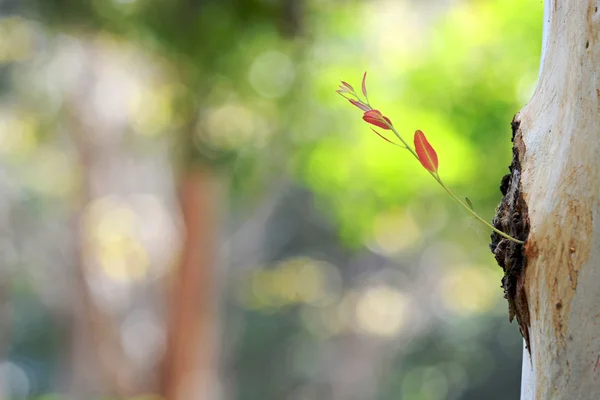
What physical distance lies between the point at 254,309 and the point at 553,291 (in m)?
8.25

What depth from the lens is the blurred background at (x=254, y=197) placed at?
12.5 feet

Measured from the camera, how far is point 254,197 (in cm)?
623

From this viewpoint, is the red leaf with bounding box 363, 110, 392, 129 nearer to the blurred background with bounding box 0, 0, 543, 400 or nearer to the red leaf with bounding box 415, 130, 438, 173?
the red leaf with bounding box 415, 130, 438, 173

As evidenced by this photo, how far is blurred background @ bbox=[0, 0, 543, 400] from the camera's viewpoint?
3.82 metres

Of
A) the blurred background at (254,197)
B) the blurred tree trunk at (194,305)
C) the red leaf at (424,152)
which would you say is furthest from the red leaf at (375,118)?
the blurred tree trunk at (194,305)

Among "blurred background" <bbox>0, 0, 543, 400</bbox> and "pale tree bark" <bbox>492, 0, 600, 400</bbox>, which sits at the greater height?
"blurred background" <bbox>0, 0, 543, 400</bbox>

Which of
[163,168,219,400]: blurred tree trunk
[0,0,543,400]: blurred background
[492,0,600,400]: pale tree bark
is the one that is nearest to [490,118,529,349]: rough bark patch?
[492,0,600,400]: pale tree bark

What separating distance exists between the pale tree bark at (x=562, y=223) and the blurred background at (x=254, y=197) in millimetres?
2415

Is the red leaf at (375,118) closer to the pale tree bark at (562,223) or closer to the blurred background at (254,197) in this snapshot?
the pale tree bark at (562,223)

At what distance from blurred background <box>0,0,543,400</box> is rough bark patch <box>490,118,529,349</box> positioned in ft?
7.94

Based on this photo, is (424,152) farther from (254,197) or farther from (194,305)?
(254,197)

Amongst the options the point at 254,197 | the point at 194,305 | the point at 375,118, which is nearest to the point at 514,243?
the point at 375,118

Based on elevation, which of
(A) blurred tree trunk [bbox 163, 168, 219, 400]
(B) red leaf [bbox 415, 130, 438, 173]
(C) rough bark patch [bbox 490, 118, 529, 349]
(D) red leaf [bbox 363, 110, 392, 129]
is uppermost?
(A) blurred tree trunk [bbox 163, 168, 219, 400]

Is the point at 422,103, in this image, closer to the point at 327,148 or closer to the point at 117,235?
the point at 327,148
